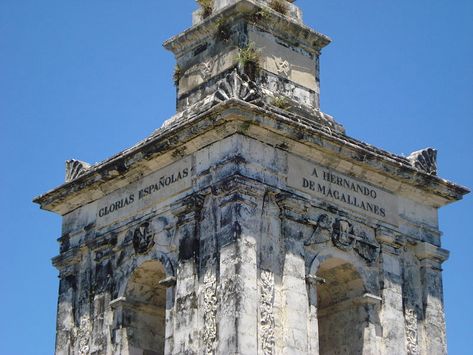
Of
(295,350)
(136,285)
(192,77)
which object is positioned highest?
(192,77)

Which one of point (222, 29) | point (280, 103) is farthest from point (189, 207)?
point (222, 29)

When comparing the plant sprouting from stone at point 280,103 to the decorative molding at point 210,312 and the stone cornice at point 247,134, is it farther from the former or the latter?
the decorative molding at point 210,312

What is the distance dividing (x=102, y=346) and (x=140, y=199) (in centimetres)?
308

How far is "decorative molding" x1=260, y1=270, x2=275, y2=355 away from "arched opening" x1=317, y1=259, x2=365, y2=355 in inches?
75.6

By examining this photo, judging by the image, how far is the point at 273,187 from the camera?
24.4 meters

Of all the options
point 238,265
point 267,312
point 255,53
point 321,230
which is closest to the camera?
point 238,265

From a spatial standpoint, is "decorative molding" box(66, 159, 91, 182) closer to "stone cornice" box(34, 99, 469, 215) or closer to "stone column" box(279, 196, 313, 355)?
"stone cornice" box(34, 99, 469, 215)

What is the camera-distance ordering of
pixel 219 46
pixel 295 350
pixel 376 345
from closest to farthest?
pixel 295 350
pixel 376 345
pixel 219 46

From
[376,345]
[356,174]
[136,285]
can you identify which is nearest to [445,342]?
[376,345]

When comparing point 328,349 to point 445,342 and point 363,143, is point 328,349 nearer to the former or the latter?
point 445,342

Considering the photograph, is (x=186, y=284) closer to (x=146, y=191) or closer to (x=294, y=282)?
(x=294, y=282)

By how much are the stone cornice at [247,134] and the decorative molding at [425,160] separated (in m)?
0.28

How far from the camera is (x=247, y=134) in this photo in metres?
24.4

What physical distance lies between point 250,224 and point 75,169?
5.52 metres
